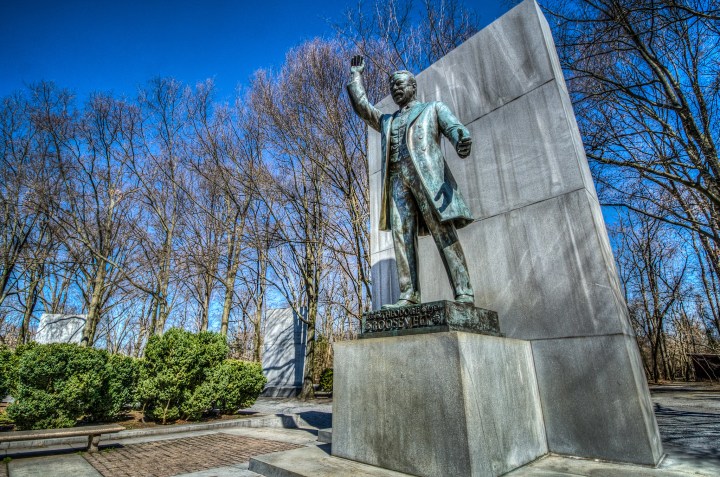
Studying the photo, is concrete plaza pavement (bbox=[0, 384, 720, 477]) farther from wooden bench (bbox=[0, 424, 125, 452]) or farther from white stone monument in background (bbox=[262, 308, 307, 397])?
white stone monument in background (bbox=[262, 308, 307, 397])

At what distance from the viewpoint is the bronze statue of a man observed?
3.43 m

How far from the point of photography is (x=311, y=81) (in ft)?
40.6

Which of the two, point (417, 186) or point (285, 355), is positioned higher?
point (417, 186)

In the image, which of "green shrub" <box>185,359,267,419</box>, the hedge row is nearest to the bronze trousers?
the hedge row

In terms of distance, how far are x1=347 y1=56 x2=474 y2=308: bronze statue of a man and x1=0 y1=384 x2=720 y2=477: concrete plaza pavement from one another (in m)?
1.64

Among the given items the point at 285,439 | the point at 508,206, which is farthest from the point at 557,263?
the point at 285,439

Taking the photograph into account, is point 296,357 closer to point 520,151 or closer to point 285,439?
point 285,439

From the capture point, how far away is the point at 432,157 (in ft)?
11.7

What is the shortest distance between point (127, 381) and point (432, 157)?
9.91 meters

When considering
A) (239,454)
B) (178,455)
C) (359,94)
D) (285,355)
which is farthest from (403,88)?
(285,355)

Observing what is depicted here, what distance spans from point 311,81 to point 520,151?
383 inches

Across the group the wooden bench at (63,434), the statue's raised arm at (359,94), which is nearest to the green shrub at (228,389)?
the wooden bench at (63,434)

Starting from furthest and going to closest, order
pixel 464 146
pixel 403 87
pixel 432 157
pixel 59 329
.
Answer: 1. pixel 59 329
2. pixel 403 87
3. pixel 432 157
4. pixel 464 146

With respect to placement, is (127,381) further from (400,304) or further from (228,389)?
(400,304)
